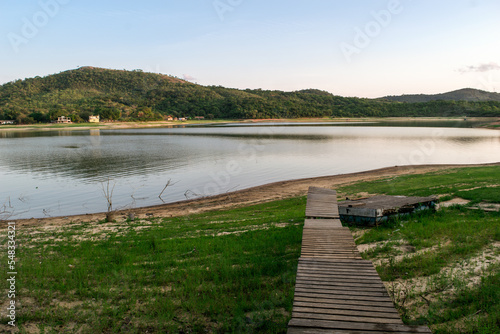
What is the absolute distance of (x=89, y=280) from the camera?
6.89 metres

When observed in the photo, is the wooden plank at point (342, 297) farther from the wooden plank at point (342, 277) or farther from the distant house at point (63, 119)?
the distant house at point (63, 119)

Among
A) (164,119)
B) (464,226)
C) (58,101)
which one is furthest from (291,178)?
(58,101)

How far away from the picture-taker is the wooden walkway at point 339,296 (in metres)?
4.03

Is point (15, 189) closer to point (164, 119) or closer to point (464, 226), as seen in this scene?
point (464, 226)

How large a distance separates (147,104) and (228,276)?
16992cm

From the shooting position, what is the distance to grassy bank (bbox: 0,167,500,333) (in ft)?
17.1

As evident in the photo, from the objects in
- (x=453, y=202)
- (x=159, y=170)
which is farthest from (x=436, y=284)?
(x=159, y=170)

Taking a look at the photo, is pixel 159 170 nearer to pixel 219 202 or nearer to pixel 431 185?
pixel 219 202

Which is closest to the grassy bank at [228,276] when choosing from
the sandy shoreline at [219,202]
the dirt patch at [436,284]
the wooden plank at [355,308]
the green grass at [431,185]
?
the dirt patch at [436,284]

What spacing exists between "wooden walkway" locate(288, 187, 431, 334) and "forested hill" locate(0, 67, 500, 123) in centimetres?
14027

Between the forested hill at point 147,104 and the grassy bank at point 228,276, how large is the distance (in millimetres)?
135982

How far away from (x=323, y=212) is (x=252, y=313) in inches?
212

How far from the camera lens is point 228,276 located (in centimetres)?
671

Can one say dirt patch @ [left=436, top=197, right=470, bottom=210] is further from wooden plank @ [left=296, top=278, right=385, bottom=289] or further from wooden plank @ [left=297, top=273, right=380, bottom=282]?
wooden plank @ [left=296, top=278, right=385, bottom=289]
